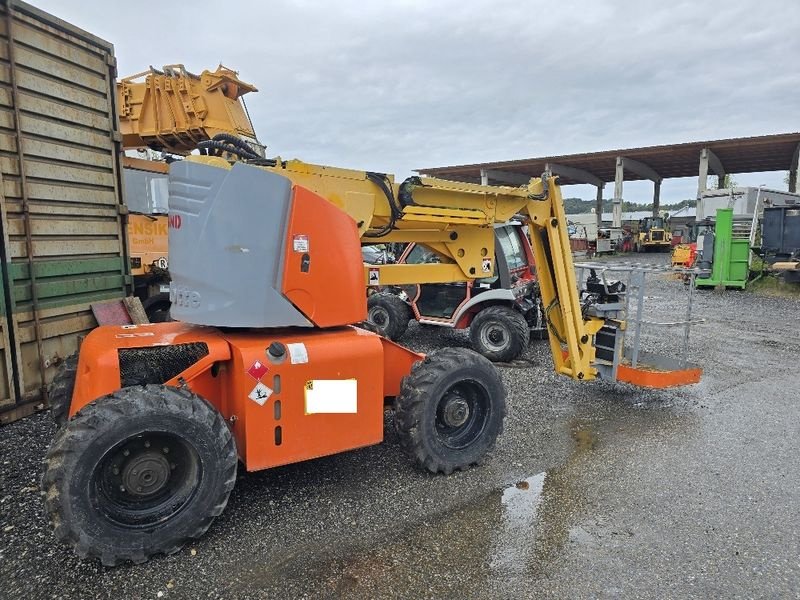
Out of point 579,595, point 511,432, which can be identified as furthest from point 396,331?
point 579,595

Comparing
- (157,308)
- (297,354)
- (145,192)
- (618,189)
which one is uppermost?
(618,189)

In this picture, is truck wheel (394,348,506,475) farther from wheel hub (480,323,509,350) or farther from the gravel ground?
wheel hub (480,323,509,350)

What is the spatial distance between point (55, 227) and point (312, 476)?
3.35 metres

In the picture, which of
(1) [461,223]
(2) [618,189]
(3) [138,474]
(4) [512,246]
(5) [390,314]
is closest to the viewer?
(3) [138,474]

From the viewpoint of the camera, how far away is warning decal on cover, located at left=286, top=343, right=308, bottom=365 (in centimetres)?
319

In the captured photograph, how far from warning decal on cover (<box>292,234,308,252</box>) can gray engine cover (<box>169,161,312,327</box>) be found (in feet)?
0.24

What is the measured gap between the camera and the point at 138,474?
2.82 metres

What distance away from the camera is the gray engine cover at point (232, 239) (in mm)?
3143

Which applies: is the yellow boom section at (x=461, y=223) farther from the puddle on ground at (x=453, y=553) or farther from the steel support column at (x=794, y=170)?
the steel support column at (x=794, y=170)

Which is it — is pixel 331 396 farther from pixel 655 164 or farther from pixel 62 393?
pixel 655 164

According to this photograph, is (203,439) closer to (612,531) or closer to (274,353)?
(274,353)

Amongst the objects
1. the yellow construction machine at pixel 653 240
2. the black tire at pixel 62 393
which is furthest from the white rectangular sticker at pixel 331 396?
the yellow construction machine at pixel 653 240

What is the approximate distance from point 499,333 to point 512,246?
1.40 metres

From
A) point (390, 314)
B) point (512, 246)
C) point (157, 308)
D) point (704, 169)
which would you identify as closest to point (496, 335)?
point (512, 246)
